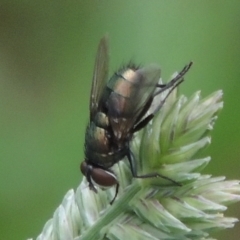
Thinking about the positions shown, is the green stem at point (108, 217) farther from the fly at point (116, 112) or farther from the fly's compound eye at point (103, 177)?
the fly at point (116, 112)

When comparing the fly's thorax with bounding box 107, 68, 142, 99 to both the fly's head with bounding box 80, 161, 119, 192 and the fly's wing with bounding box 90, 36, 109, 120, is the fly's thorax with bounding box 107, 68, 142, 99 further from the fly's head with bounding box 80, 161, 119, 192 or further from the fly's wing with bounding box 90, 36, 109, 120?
the fly's head with bounding box 80, 161, 119, 192

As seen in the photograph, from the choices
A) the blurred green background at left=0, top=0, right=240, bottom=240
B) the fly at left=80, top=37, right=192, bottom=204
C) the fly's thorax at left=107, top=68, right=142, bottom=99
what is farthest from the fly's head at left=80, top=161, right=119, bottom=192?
the blurred green background at left=0, top=0, right=240, bottom=240

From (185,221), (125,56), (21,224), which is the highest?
(125,56)

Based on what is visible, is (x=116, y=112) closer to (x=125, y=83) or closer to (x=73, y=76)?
(x=125, y=83)

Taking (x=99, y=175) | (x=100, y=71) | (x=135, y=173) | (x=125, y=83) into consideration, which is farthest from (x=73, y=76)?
(x=135, y=173)

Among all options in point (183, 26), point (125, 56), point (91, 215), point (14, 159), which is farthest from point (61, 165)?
point (91, 215)

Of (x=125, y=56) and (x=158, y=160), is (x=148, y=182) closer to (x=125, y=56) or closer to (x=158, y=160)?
(x=158, y=160)

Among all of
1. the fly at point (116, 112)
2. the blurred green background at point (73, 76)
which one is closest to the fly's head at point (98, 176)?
the fly at point (116, 112)

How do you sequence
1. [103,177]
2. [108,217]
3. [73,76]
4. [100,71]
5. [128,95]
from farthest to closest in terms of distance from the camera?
[73,76], [100,71], [128,95], [103,177], [108,217]
